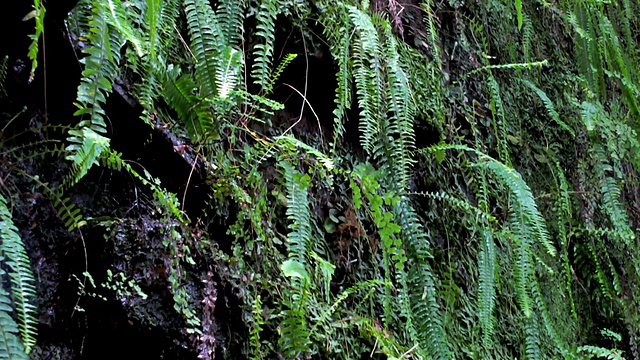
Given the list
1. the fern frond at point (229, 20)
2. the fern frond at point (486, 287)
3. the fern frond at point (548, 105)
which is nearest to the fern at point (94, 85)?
the fern frond at point (229, 20)

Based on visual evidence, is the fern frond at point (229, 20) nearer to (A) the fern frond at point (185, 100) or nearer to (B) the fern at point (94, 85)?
(A) the fern frond at point (185, 100)

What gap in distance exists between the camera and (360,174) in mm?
1530

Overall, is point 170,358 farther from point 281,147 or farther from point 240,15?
point 240,15

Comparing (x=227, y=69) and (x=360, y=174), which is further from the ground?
(x=227, y=69)

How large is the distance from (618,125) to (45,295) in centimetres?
238

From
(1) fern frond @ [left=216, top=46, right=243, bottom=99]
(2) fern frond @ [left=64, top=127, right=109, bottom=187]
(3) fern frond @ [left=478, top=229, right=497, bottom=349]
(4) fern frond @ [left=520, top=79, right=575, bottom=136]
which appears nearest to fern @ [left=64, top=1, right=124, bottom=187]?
(2) fern frond @ [left=64, top=127, right=109, bottom=187]

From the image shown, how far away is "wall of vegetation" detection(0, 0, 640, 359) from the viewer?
1219mm

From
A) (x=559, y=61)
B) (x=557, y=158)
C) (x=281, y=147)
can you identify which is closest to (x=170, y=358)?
(x=281, y=147)

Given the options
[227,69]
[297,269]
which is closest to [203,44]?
[227,69]

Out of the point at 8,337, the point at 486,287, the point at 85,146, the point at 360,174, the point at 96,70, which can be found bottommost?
the point at 486,287

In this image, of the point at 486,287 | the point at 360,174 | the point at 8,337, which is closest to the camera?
the point at 8,337

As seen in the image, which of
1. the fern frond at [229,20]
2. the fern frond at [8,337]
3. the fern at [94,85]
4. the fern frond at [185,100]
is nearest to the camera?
the fern frond at [8,337]

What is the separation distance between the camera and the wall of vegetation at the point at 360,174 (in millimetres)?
1219

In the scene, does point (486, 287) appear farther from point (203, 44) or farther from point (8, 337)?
point (8, 337)
